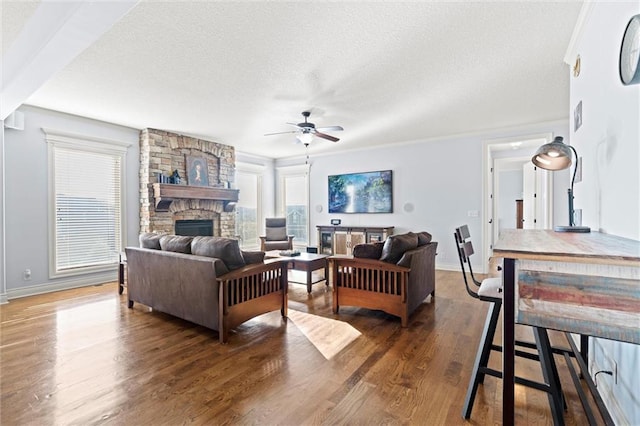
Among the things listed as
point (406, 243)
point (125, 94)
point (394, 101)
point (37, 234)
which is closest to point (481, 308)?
point (406, 243)

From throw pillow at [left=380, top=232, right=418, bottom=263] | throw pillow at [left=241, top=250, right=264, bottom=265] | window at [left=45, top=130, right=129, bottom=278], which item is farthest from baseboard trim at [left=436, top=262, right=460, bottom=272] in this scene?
window at [left=45, top=130, right=129, bottom=278]

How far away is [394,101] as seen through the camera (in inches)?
156

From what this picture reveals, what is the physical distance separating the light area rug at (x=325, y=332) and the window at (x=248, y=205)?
4.32m

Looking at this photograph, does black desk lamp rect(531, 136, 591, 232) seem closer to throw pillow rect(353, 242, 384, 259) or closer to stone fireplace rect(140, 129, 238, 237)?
throw pillow rect(353, 242, 384, 259)

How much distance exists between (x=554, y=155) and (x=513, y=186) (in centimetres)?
675

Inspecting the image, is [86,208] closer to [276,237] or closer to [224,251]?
[276,237]

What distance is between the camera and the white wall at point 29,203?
3982 millimetres

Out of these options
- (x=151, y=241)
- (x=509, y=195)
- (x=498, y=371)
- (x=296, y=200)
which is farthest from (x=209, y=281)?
(x=509, y=195)

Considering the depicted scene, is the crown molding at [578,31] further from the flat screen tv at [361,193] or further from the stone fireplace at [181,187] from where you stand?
the stone fireplace at [181,187]

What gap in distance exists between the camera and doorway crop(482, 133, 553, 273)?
199 inches

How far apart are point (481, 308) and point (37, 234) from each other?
19.3 ft

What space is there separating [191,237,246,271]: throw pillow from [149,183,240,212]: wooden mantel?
2778mm

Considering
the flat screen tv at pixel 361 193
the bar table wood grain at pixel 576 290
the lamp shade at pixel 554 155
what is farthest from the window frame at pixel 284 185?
the bar table wood grain at pixel 576 290

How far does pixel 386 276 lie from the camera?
10.3ft
